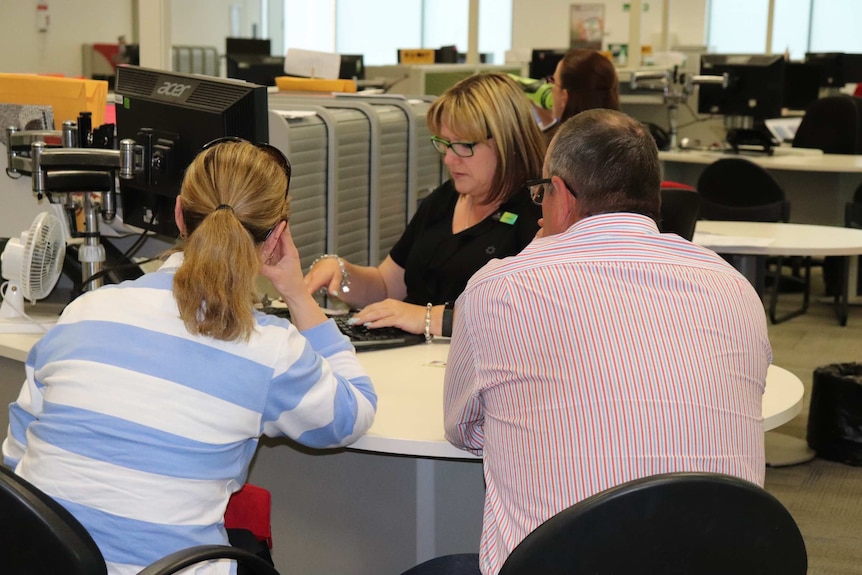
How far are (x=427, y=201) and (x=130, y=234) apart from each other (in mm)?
725

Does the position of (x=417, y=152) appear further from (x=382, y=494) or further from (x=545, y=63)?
(x=545, y=63)

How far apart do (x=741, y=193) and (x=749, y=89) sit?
0.95m

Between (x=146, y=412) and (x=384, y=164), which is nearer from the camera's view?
(x=146, y=412)

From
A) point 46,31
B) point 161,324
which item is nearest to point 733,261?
point 161,324

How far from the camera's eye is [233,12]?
1094 cm

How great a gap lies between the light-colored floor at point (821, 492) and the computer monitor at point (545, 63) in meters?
2.62

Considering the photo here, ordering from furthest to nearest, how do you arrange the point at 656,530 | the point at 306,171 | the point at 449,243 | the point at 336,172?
the point at 336,172
the point at 306,171
the point at 449,243
the point at 656,530

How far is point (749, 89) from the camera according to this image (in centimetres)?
590

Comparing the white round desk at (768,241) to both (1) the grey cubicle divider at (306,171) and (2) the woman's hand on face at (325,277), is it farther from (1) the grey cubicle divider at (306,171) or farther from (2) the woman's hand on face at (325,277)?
(2) the woman's hand on face at (325,277)

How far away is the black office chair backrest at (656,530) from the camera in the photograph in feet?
3.66

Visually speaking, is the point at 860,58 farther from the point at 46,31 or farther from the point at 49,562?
the point at 49,562

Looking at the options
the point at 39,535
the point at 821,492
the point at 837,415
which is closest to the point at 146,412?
the point at 39,535

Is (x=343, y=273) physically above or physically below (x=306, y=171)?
below

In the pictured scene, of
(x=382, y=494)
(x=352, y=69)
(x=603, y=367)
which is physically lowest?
(x=382, y=494)
